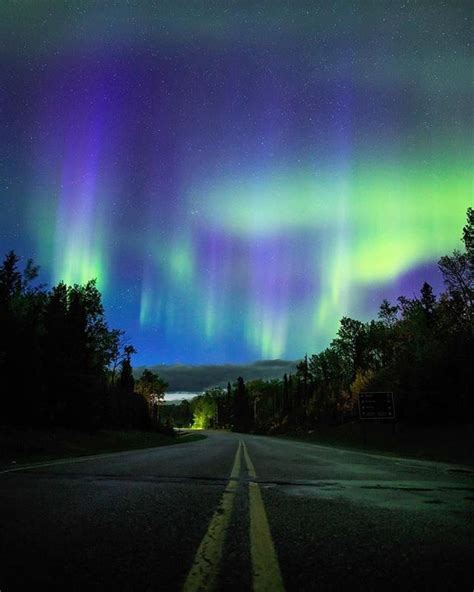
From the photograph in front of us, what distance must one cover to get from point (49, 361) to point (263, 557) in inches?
1479

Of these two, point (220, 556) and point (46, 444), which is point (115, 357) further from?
point (220, 556)

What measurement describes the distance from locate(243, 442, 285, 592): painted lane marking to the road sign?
35921 millimetres

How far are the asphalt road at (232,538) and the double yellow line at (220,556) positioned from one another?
0.01 metres

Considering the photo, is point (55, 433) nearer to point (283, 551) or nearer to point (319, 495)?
point (319, 495)

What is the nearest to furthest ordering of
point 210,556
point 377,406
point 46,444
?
point 210,556
point 46,444
point 377,406

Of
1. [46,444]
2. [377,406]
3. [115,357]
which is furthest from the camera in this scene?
[115,357]

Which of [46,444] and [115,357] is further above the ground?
[115,357]

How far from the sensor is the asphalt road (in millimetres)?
3094

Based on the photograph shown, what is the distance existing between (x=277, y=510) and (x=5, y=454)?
57.1ft

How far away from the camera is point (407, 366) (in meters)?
44.3

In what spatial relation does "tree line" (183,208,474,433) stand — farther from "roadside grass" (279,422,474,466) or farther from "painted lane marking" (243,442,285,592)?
"painted lane marking" (243,442,285,592)

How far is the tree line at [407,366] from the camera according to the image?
1551 inches

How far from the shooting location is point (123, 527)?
181 inches

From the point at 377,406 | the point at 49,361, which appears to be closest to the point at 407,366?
the point at 377,406
